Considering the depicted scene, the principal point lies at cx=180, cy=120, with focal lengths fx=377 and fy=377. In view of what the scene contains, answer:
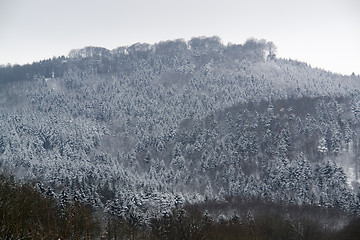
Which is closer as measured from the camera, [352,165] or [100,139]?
[352,165]

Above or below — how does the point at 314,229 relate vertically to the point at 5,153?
below

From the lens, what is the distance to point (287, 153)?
153 meters

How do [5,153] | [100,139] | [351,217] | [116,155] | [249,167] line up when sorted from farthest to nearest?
1. [100,139]
2. [116,155]
3. [5,153]
4. [249,167]
5. [351,217]

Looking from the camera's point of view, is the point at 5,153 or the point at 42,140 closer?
the point at 5,153

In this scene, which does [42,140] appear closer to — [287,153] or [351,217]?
[287,153]

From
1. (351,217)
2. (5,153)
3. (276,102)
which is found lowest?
(351,217)

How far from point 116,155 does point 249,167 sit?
65683mm

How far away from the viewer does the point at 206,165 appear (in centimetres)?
15788

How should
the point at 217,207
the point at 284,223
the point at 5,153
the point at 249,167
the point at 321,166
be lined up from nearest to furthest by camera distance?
the point at 284,223, the point at 217,207, the point at 321,166, the point at 249,167, the point at 5,153

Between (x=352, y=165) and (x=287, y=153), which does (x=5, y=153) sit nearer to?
(x=287, y=153)

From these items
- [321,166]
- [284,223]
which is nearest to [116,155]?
[321,166]

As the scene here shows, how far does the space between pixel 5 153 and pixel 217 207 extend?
341 feet

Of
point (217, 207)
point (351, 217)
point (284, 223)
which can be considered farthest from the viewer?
point (217, 207)

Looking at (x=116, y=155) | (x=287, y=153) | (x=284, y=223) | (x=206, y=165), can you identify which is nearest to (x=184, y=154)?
(x=206, y=165)
